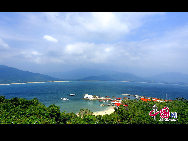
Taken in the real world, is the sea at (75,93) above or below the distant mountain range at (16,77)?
below

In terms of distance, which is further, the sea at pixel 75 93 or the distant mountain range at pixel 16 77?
the distant mountain range at pixel 16 77

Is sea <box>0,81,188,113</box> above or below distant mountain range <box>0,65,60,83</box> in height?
below

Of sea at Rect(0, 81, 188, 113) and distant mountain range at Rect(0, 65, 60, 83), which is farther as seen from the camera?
distant mountain range at Rect(0, 65, 60, 83)

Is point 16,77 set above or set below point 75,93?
above

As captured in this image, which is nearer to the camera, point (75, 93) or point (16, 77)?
point (75, 93)
